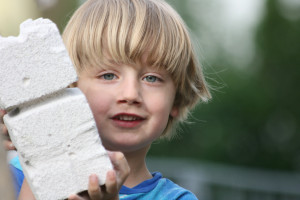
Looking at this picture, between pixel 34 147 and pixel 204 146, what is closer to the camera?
pixel 34 147

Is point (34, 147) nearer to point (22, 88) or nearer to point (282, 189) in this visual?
point (22, 88)

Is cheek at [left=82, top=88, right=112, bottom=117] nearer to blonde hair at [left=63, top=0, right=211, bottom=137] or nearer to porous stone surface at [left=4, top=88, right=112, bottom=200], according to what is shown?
blonde hair at [left=63, top=0, right=211, bottom=137]

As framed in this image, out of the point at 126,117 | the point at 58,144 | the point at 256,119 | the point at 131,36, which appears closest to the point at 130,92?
the point at 126,117

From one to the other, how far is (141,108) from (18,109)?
93 cm

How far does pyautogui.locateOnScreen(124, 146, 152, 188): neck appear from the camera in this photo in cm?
348

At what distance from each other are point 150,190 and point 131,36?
0.98m

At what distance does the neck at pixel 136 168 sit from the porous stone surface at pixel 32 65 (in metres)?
1.14

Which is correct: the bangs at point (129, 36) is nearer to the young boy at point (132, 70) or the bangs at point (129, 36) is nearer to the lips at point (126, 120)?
the young boy at point (132, 70)

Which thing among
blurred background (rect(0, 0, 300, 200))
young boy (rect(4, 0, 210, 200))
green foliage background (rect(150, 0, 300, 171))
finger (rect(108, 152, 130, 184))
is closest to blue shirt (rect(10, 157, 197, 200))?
young boy (rect(4, 0, 210, 200))

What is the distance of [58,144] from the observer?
2.45 m

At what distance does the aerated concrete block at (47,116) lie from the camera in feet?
7.89

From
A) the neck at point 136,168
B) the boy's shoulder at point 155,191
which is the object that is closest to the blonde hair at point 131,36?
the neck at point 136,168

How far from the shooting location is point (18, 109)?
8.14ft

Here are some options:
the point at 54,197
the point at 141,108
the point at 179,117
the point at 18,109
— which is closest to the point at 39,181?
the point at 54,197
